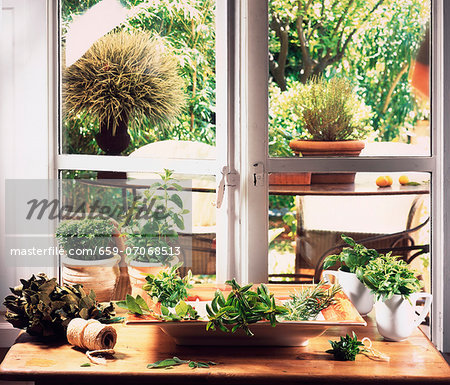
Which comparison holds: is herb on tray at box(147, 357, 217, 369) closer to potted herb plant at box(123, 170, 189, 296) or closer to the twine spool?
the twine spool

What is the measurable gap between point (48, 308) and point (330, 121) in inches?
50.3

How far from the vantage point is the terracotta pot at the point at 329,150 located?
2432 mm

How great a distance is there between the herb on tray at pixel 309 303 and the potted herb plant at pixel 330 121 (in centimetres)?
70

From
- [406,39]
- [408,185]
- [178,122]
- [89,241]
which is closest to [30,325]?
[89,241]

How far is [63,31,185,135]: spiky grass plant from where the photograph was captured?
251 cm

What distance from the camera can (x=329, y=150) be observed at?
2432 mm

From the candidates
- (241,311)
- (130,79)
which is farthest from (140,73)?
(241,311)

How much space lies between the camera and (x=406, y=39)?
7.89 feet

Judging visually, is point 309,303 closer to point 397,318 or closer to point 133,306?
point 397,318

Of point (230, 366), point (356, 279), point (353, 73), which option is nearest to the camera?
point (230, 366)

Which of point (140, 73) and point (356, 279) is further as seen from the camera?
point (140, 73)

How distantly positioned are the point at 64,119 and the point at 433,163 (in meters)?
1.48

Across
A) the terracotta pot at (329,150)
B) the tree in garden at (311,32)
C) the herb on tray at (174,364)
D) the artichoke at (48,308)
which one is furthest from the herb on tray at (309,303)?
the tree in garden at (311,32)

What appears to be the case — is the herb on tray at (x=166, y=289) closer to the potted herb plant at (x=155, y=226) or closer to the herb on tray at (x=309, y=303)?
the herb on tray at (x=309, y=303)
